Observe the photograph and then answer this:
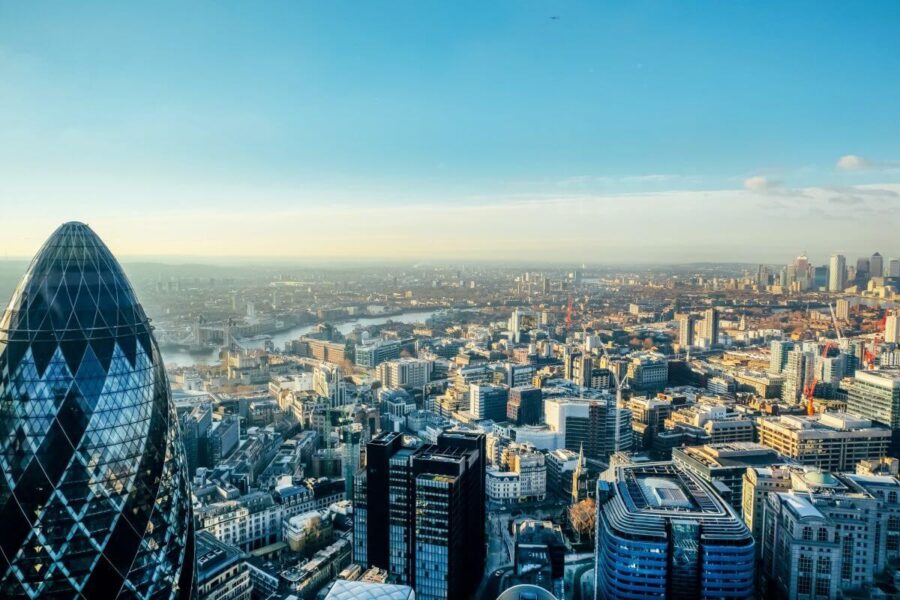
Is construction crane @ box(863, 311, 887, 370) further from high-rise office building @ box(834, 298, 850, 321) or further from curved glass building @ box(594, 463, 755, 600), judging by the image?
curved glass building @ box(594, 463, 755, 600)

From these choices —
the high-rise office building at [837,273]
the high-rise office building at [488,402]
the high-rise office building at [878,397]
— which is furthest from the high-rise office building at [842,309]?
the high-rise office building at [488,402]

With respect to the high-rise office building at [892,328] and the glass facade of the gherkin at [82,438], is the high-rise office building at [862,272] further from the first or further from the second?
the glass facade of the gherkin at [82,438]

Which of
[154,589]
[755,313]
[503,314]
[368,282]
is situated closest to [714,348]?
[755,313]

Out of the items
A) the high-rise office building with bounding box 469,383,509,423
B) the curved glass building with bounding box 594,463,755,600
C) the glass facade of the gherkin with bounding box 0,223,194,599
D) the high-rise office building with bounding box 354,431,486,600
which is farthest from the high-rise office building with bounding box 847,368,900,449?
the glass facade of the gherkin with bounding box 0,223,194,599

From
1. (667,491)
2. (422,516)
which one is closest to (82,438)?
(422,516)

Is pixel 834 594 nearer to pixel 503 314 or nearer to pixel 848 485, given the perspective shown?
pixel 848 485

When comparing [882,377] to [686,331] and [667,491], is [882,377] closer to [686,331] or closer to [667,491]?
[667,491]
